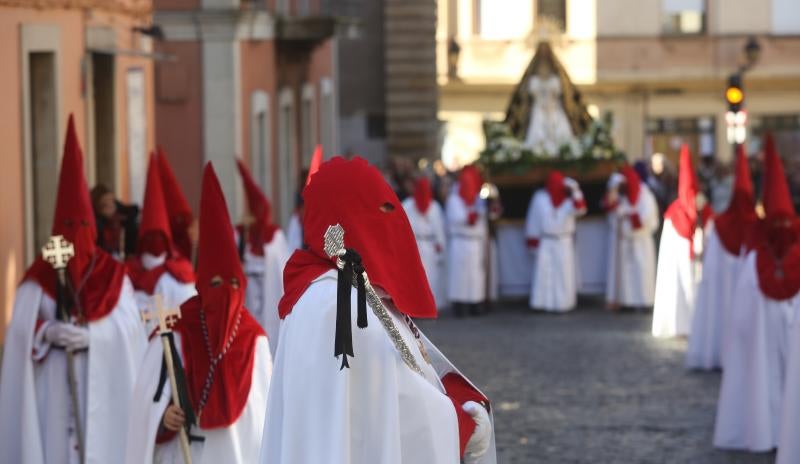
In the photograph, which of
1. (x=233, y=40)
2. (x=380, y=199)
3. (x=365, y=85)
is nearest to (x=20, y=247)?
(x=380, y=199)

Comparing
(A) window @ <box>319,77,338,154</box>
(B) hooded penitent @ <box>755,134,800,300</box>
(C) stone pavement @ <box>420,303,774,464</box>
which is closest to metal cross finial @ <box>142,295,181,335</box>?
→ (C) stone pavement @ <box>420,303,774,464</box>

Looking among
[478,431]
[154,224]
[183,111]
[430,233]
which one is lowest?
[430,233]

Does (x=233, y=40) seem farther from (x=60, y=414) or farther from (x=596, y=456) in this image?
(x=60, y=414)

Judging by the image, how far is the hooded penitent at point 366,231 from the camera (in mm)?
5938

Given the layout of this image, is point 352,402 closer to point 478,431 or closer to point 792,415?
point 478,431

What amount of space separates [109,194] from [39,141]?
6.14ft

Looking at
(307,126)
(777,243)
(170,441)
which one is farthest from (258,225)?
(307,126)

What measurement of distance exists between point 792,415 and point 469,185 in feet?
42.5

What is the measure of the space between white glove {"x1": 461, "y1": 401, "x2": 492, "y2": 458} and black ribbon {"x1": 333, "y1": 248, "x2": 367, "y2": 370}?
0.54 m

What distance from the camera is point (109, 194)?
39.6 ft

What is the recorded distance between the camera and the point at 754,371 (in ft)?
43.1

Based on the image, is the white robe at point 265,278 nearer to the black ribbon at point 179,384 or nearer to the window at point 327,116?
the black ribbon at point 179,384

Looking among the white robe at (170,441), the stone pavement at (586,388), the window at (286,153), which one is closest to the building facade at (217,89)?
the window at (286,153)

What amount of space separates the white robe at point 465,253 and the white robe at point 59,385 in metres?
13.1
